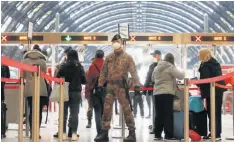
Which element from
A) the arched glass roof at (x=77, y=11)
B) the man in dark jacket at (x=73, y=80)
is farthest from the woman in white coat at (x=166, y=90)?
the arched glass roof at (x=77, y=11)

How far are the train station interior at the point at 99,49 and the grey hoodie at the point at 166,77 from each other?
0.71 ft

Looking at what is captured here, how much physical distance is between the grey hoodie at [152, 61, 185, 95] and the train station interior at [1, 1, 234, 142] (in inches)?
8.6

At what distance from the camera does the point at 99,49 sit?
392 inches

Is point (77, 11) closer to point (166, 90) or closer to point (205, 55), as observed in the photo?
point (205, 55)

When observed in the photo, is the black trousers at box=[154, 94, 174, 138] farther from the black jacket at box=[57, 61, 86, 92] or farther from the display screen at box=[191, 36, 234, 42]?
the display screen at box=[191, 36, 234, 42]

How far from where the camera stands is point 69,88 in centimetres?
885

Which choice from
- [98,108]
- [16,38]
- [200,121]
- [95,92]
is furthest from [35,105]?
[16,38]

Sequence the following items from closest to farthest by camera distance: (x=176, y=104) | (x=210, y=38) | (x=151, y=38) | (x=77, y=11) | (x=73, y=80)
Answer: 1. (x=73, y=80)
2. (x=176, y=104)
3. (x=151, y=38)
4. (x=210, y=38)
5. (x=77, y=11)

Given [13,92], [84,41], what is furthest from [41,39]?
[13,92]

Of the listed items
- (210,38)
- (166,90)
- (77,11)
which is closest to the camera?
(166,90)

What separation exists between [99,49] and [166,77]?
68.8 inches

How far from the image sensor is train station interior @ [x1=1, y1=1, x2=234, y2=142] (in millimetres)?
8344

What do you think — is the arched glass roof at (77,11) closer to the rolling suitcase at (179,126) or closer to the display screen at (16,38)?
the display screen at (16,38)

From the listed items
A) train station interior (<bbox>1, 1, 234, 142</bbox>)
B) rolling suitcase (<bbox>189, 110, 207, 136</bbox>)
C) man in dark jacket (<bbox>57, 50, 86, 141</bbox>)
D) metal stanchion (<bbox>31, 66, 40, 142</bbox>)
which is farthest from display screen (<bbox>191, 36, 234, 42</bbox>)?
metal stanchion (<bbox>31, 66, 40, 142</bbox>)
